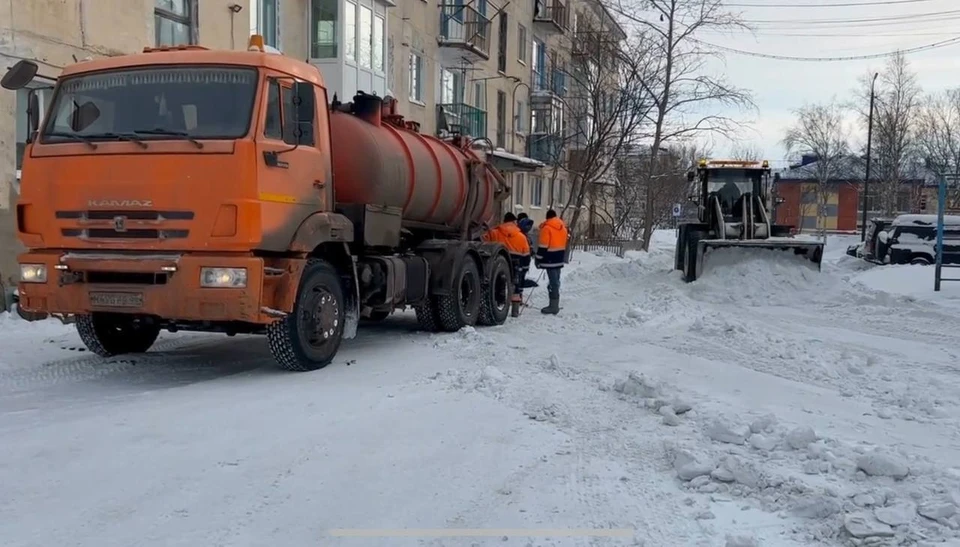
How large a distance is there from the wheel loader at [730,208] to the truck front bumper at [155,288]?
14.4 metres

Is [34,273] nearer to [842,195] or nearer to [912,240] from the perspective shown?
[912,240]

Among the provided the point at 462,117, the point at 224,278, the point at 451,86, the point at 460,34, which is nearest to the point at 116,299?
the point at 224,278

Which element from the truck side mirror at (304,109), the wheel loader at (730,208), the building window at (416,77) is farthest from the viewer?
the building window at (416,77)

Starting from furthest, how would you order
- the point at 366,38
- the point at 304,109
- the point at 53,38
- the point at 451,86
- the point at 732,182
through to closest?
1. the point at 451,86
2. the point at 366,38
3. the point at 732,182
4. the point at 53,38
5. the point at 304,109

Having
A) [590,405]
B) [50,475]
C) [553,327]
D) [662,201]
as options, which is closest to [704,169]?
[553,327]

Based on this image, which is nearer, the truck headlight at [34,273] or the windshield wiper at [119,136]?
the windshield wiper at [119,136]

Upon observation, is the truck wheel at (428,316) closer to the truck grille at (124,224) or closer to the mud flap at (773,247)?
the truck grille at (124,224)

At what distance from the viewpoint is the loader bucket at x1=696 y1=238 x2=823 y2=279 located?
58.6ft

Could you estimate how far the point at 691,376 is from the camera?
8000 mm

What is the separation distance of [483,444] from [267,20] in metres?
16.0

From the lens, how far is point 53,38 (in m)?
12.4

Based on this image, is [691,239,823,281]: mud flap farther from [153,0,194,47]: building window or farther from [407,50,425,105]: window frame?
[407,50,425,105]: window frame

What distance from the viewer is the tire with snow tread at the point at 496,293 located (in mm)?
12391

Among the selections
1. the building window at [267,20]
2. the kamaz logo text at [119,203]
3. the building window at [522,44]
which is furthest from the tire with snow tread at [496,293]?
the building window at [522,44]
